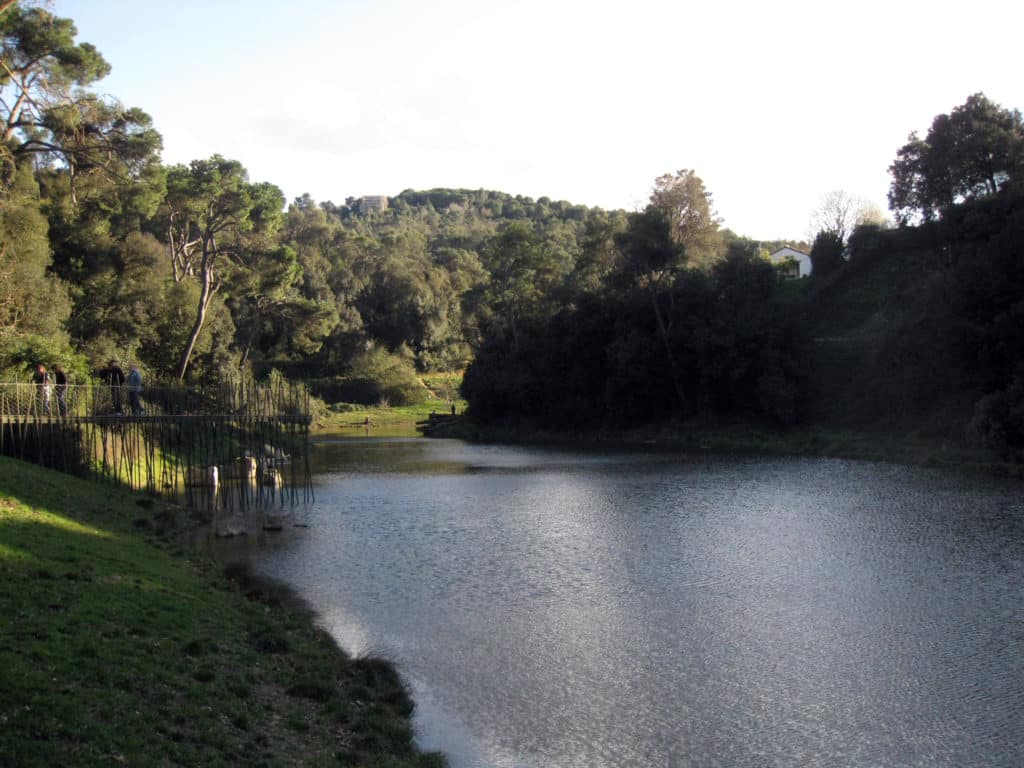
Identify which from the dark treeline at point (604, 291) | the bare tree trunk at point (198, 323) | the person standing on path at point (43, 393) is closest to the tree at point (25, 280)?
the dark treeline at point (604, 291)

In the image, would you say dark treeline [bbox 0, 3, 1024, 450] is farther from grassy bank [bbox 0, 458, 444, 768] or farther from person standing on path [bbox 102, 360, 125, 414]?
grassy bank [bbox 0, 458, 444, 768]

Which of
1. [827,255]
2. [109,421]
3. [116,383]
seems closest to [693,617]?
[109,421]

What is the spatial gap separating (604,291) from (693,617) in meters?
49.0

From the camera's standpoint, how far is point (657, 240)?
58.2 metres

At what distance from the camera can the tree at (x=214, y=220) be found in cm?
5444

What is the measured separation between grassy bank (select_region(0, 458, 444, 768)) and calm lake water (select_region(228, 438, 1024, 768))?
109cm

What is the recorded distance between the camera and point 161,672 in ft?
33.3

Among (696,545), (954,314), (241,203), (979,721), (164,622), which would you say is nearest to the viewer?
(979,721)

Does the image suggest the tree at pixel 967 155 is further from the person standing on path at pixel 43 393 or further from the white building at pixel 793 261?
the person standing on path at pixel 43 393

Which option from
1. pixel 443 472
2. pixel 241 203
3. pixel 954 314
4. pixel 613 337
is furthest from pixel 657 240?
pixel 241 203

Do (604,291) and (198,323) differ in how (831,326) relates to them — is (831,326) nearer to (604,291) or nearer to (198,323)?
(604,291)

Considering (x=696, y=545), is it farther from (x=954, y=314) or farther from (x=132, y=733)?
(x=954, y=314)

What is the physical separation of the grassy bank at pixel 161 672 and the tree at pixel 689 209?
62278 millimetres

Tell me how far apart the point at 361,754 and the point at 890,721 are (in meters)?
7.28
